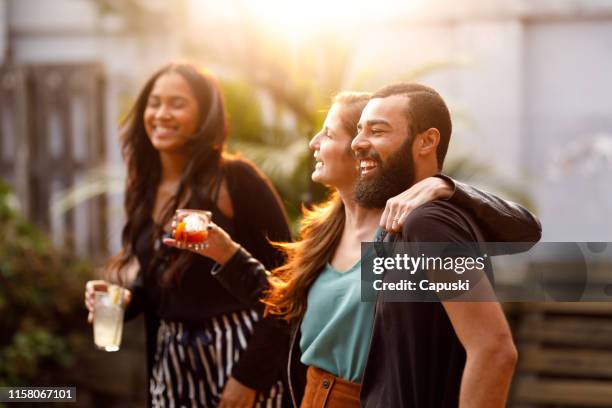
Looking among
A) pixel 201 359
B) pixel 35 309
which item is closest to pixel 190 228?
pixel 201 359

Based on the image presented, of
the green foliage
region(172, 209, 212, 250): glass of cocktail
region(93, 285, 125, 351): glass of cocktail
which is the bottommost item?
the green foliage

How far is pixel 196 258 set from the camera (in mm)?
3129

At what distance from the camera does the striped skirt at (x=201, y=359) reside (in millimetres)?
3146

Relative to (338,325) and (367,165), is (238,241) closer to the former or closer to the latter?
(338,325)

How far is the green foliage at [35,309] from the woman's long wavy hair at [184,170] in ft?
11.3

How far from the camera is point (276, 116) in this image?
7.46 m

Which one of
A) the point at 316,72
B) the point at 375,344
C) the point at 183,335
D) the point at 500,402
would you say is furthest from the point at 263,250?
the point at 316,72

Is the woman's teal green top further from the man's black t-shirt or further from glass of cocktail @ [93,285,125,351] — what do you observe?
glass of cocktail @ [93,285,125,351]

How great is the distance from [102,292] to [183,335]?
1.00ft

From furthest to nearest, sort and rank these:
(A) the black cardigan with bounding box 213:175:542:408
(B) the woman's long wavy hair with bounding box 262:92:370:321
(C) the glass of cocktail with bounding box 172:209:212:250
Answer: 1. (C) the glass of cocktail with bounding box 172:209:212:250
2. (B) the woman's long wavy hair with bounding box 262:92:370:321
3. (A) the black cardigan with bounding box 213:175:542:408

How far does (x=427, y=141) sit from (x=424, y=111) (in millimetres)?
65

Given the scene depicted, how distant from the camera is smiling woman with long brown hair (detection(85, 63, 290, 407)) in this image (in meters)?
3.13

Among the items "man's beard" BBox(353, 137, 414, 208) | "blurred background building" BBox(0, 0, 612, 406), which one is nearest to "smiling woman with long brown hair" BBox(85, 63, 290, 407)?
"man's beard" BBox(353, 137, 414, 208)

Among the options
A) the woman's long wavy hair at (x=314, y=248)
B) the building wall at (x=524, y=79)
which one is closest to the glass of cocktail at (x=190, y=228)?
the woman's long wavy hair at (x=314, y=248)
